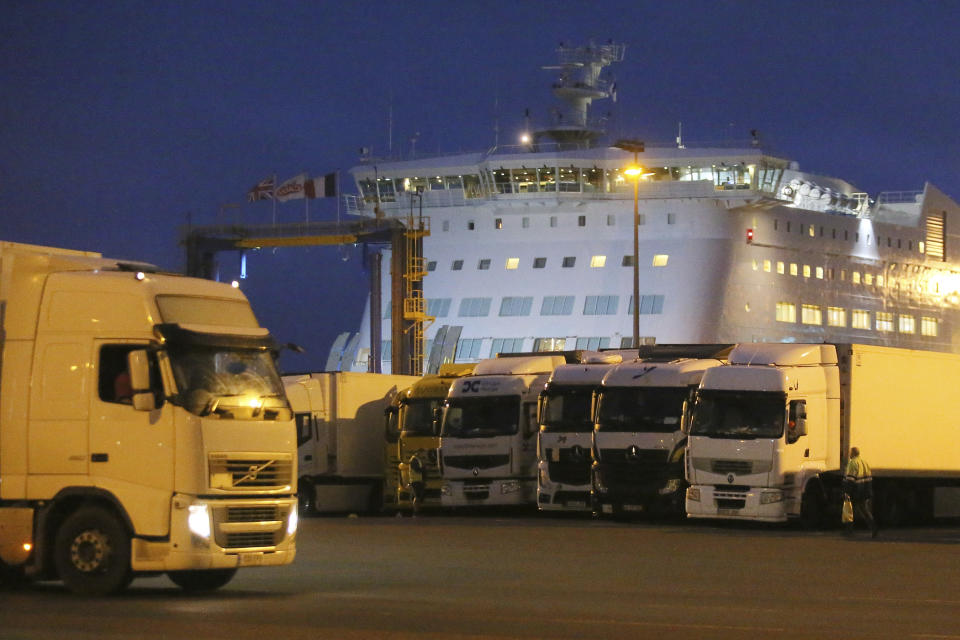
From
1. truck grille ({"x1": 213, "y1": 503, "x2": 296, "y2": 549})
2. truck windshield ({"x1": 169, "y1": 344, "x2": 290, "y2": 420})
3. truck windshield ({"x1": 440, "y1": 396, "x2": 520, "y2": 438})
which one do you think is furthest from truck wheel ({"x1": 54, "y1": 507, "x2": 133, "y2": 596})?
truck windshield ({"x1": 440, "y1": 396, "x2": 520, "y2": 438})

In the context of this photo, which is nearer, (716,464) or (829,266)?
(716,464)

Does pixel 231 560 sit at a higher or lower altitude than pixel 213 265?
lower

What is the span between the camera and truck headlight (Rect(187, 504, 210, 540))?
44.3 ft

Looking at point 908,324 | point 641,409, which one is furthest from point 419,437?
point 908,324

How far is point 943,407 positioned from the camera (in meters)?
28.7

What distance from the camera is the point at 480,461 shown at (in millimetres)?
29250

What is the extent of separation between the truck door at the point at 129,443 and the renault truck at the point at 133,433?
0.5 inches

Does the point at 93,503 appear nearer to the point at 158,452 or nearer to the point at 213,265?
the point at 158,452

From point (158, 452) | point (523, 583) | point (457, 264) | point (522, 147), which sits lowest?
point (523, 583)

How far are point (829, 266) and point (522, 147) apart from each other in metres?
12.3

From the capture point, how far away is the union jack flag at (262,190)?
56812 millimetres

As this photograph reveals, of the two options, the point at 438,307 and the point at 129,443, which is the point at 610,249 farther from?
the point at 129,443

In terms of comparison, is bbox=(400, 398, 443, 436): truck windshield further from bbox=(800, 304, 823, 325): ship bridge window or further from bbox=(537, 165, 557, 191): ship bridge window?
bbox=(800, 304, 823, 325): ship bridge window

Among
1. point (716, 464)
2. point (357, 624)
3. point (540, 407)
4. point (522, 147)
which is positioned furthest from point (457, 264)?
point (357, 624)
